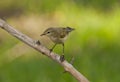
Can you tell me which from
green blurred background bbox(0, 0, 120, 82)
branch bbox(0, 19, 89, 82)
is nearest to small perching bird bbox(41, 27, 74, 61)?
branch bbox(0, 19, 89, 82)

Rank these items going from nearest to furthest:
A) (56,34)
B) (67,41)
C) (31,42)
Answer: (31,42) → (56,34) → (67,41)

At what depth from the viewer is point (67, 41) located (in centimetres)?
639

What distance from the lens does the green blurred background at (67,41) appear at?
5559mm

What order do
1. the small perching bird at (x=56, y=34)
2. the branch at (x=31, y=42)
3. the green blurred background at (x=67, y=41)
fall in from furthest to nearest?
the green blurred background at (x=67, y=41)
the small perching bird at (x=56, y=34)
the branch at (x=31, y=42)

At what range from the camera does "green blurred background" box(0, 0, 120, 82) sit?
18.2 ft

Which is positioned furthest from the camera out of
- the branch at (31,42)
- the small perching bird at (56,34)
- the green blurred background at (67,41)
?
the green blurred background at (67,41)

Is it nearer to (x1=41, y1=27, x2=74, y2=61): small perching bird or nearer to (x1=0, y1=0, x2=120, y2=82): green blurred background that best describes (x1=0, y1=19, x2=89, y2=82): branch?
(x1=41, y1=27, x2=74, y2=61): small perching bird

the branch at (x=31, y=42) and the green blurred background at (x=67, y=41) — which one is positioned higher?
the green blurred background at (x=67, y=41)

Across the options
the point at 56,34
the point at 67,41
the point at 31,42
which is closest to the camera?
the point at 31,42

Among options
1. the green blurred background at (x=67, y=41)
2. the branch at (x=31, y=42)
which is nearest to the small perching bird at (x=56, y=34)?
the branch at (x=31, y=42)

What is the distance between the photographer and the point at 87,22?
687 centimetres

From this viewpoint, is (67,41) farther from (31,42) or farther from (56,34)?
(31,42)

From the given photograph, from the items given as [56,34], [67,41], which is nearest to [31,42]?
[56,34]

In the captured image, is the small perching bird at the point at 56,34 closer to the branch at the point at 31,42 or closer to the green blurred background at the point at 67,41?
the branch at the point at 31,42
